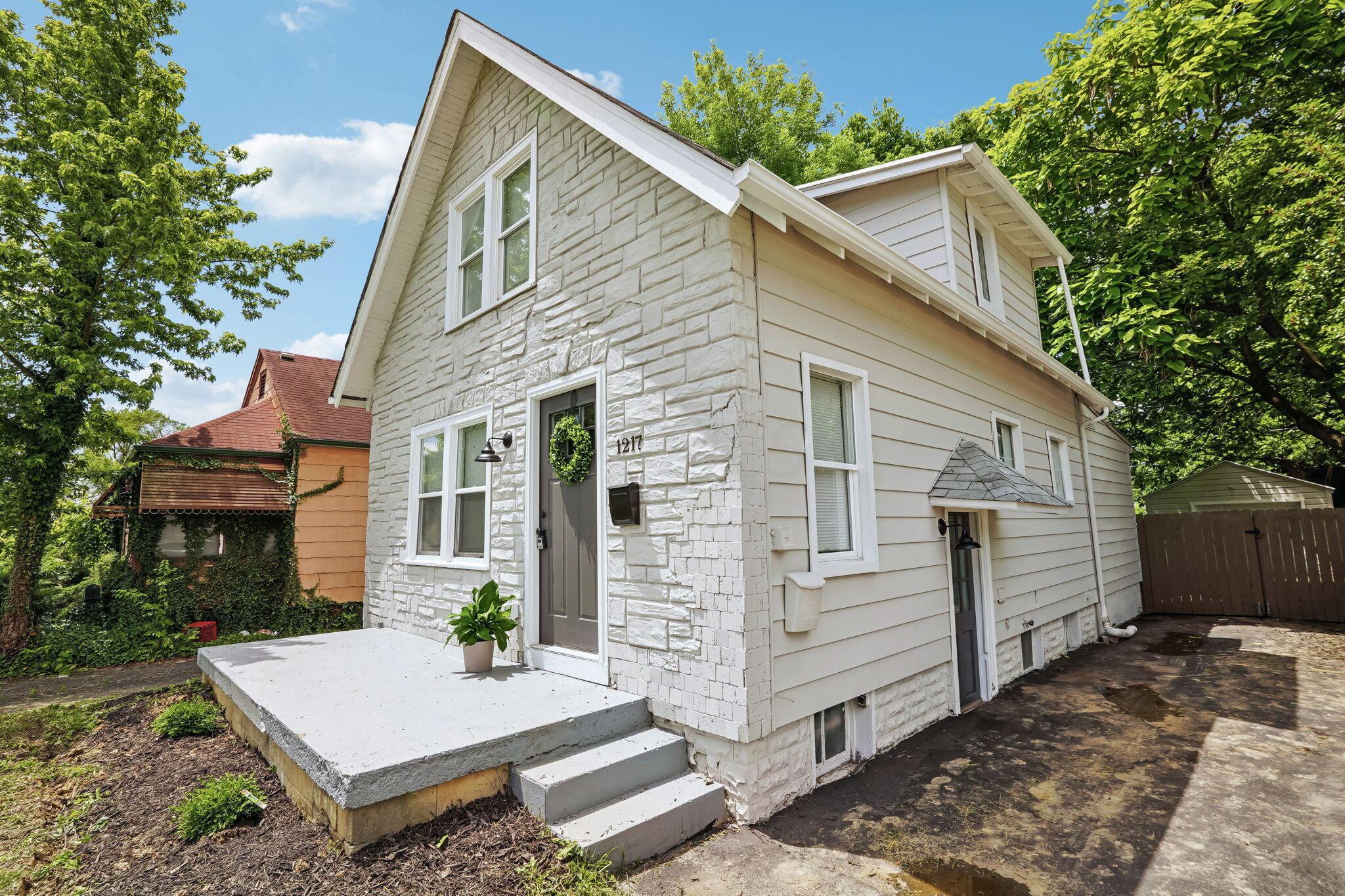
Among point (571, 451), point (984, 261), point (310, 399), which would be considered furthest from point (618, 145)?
point (310, 399)

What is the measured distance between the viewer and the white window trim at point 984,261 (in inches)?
297

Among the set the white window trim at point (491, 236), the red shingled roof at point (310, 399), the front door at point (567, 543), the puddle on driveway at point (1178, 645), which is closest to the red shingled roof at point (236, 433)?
the red shingled roof at point (310, 399)

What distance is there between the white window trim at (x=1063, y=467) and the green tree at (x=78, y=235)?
43.4 ft

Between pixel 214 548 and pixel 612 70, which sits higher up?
pixel 612 70

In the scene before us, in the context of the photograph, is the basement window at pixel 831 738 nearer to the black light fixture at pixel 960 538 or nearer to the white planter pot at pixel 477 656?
the black light fixture at pixel 960 538

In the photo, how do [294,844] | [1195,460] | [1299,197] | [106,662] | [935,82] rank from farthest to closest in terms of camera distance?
[1195,460] < [935,82] < [1299,197] < [106,662] < [294,844]

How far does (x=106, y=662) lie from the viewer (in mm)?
8141

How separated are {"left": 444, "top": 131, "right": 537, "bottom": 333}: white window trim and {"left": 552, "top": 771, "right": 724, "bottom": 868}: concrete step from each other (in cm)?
422

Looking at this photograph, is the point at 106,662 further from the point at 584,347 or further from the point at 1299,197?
the point at 1299,197

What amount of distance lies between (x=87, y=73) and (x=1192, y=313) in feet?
61.7

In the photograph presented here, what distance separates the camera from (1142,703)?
5.67 m

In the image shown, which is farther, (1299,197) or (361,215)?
(1299,197)

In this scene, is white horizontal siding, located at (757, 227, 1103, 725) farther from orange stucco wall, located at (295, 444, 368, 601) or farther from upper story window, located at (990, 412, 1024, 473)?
orange stucco wall, located at (295, 444, 368, 601)

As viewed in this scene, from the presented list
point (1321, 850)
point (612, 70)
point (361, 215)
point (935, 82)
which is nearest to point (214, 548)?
point (361, 215)
